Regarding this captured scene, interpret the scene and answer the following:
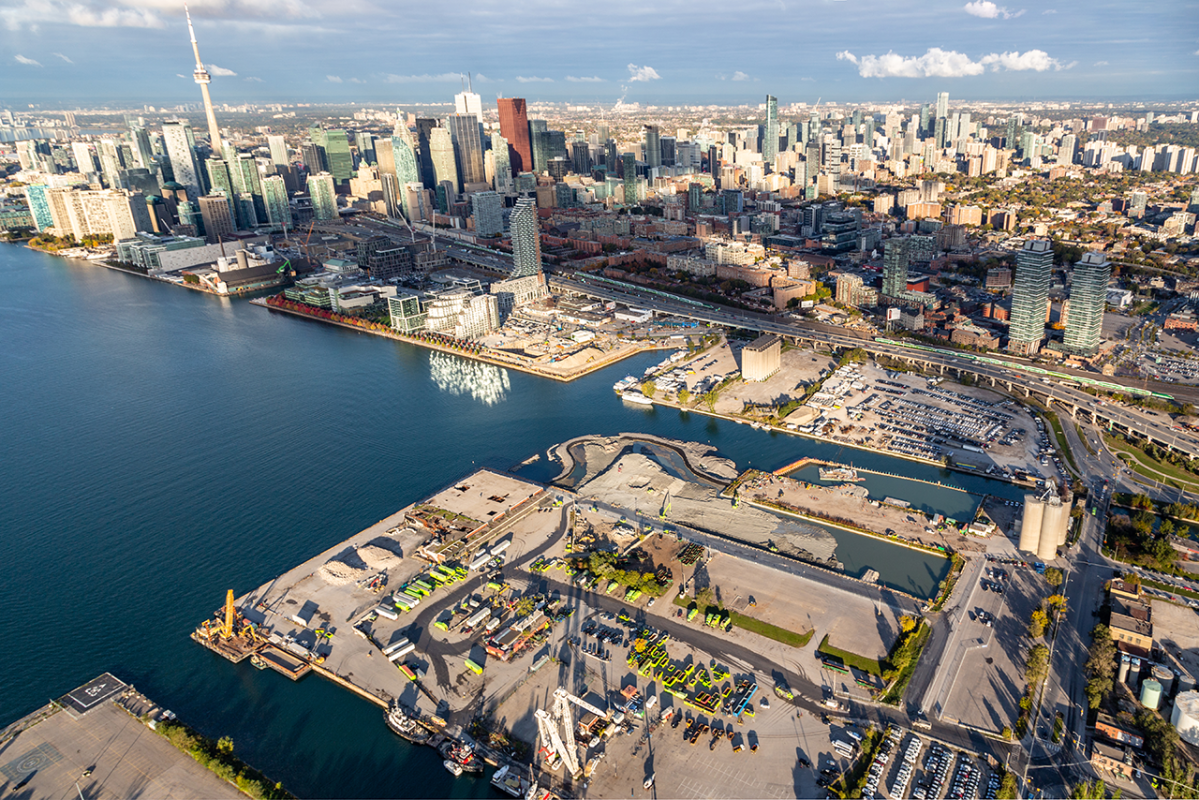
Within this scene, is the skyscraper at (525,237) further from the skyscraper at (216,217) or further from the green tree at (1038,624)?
the green tree at (1038,624)

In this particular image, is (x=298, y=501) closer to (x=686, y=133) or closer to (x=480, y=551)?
(x=480, y=551)

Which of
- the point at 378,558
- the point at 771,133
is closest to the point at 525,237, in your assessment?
the point at 378,558

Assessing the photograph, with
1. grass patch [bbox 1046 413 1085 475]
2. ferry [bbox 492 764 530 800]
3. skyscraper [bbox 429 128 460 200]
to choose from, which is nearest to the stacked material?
ferry [bbox 492 764 530 800]

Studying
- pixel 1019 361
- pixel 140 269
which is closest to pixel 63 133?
pixel 140 269

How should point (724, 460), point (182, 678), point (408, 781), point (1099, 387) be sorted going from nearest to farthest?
point (408, 781) → point (182, 678) → point (724, 460) → point (1099, 387)

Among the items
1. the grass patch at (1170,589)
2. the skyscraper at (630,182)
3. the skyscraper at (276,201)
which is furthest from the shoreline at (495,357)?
the skyscraper at (630,182)

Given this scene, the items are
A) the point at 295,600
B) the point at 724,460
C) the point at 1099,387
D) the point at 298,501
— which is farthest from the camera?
the point at 1099,387
